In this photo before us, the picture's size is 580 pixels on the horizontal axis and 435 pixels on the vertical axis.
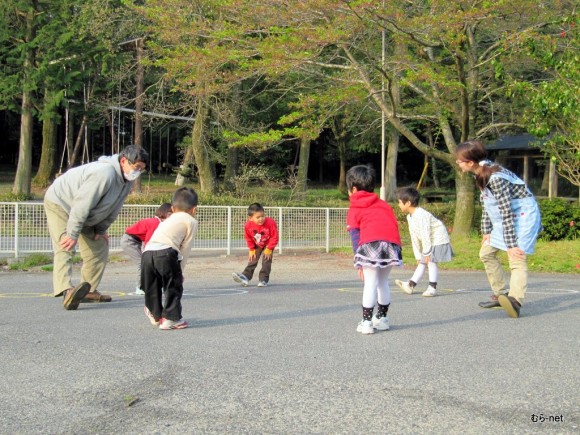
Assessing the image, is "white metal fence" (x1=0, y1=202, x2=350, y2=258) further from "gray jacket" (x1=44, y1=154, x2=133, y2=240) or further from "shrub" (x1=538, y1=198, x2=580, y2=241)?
"gray jacket" (x1=44, y1=154, x2=133, y2=240)

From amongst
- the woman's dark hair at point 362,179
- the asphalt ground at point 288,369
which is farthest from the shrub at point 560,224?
the woman's dark hair at point 362,179

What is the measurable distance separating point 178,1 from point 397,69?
6879 millimetres

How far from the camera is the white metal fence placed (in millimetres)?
15461

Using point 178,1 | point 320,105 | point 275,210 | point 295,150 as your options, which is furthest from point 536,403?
point 295,150

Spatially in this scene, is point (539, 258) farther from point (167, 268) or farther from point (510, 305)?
point (167, 268)

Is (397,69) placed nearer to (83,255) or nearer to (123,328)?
(83,255)

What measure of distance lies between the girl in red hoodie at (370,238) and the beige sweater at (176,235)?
5.09ft

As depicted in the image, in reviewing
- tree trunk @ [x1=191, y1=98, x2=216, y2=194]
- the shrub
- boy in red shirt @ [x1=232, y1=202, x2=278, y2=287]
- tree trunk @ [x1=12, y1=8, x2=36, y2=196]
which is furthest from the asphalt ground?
tree trunk @ [x1=12, y1=8, x2=36, y2=196]

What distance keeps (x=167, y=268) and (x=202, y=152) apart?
22602 mm

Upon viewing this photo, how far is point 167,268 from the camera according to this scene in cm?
641

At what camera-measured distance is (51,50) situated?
2928cm

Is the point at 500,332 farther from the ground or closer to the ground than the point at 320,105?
closer to the ground

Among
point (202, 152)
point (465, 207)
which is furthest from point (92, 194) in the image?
point (202, 152)

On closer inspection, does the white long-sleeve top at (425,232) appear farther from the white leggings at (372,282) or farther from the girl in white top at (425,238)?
the white leggings at (372,282)
